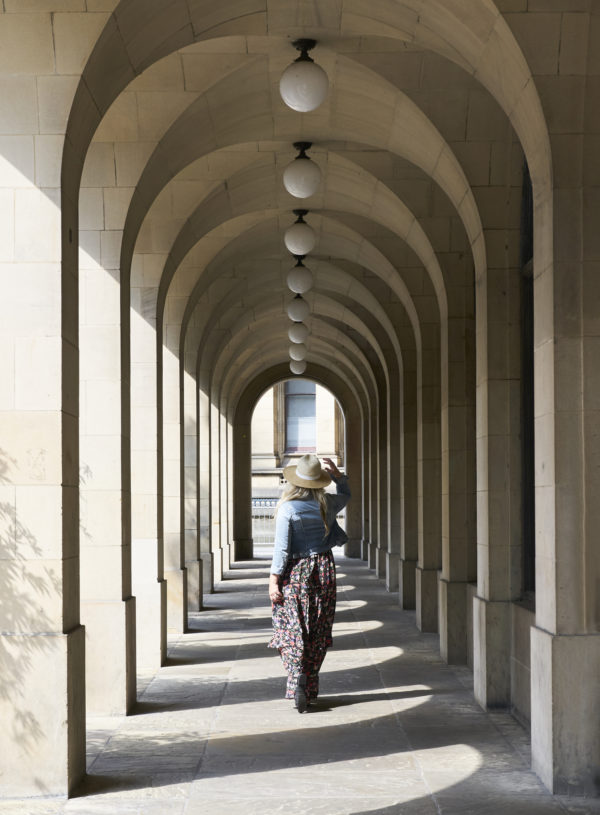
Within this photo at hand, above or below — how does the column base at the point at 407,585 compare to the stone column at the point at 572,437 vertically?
below

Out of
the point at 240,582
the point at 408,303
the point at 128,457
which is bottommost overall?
the point at 240,582

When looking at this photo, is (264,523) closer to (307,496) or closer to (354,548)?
(354,548)

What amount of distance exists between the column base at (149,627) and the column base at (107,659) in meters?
1.83

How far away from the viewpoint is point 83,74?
19.5 feet

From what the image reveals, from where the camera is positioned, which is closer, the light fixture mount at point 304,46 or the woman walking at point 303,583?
the woman walking at point 303,583

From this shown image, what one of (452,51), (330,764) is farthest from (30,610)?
(452,51)

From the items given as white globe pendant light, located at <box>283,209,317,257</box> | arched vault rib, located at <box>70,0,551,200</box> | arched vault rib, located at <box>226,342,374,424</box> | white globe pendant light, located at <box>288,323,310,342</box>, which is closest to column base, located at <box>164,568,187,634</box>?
white globe pendant light, located at <box>283,209,317,257</box>

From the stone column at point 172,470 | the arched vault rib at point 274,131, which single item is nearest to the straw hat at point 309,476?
the arched vault rib at point 274,131

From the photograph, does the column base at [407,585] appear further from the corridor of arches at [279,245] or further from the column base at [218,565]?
the column base at [218,565]

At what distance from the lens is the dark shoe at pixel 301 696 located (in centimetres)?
796

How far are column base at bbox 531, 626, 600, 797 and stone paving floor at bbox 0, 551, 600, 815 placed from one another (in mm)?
142

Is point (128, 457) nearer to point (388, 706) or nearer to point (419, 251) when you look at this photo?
point (388, 706)

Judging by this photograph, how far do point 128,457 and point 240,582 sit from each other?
11.2 m

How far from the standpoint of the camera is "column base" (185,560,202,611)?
14.4m
